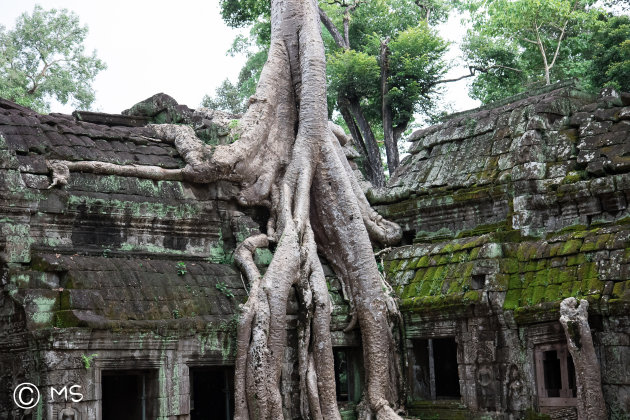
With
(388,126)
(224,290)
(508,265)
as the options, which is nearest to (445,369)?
(508,265)

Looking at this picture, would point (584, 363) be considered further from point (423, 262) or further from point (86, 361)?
point (86, 361)

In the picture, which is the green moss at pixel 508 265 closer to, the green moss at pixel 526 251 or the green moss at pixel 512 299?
the green moss at pixel 526 251

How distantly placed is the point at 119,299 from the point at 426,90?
45.3ft

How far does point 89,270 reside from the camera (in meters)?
8.66

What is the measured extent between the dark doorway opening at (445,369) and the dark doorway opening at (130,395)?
4.34m

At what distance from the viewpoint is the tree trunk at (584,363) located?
28.2ft

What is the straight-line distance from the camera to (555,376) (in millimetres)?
9695

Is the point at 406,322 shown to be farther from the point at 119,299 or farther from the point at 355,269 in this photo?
the point at 119,299

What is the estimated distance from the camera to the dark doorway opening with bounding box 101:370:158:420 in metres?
8.76

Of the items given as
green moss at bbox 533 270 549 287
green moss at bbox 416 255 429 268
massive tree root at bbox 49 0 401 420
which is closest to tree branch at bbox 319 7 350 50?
massive tree root at bbox 49 0 401 420

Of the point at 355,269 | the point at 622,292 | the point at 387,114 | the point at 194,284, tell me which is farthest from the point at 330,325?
the point at 387,114

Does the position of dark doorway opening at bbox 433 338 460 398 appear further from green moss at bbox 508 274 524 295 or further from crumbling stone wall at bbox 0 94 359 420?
green moss at bbox 508 274 524 295

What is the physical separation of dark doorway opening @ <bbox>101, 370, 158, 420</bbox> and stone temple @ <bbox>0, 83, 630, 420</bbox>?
0.02 metres

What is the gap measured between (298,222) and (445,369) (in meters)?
3.49
